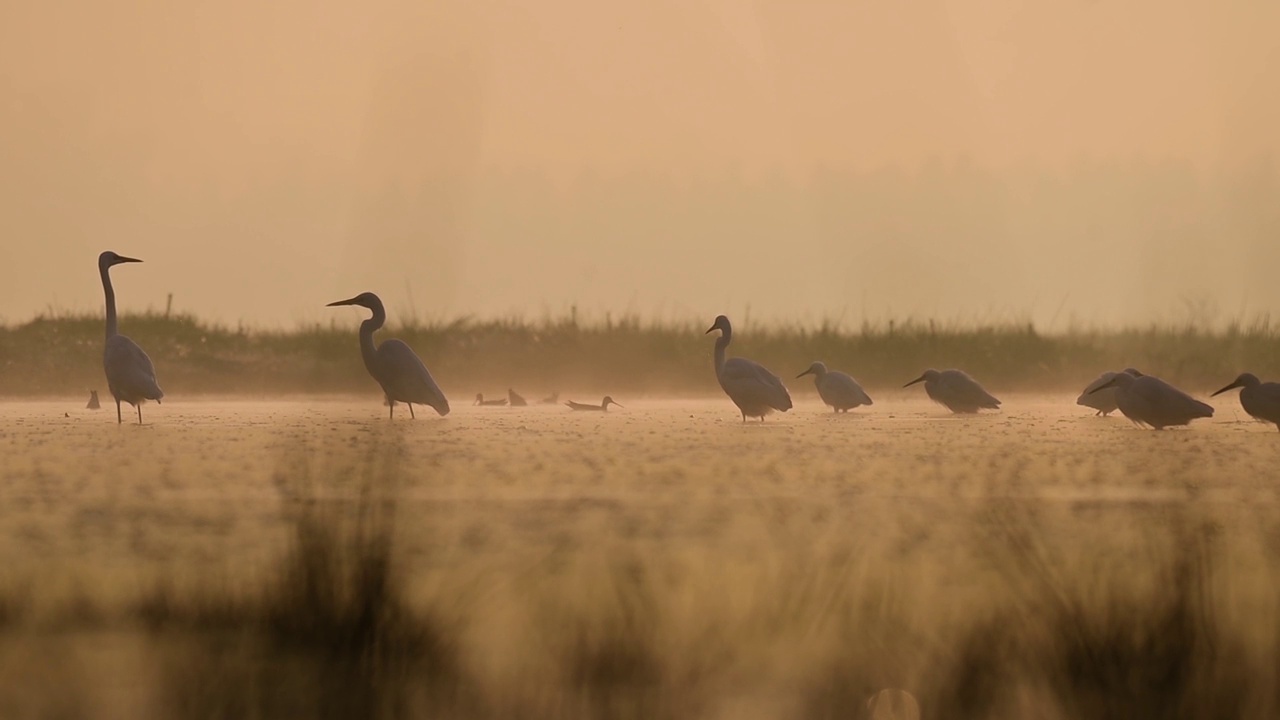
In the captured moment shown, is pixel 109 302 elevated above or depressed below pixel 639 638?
above

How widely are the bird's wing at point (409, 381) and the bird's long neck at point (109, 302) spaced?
1723mm

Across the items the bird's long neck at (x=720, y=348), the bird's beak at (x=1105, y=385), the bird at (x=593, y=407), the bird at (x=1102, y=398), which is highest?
the bird's long neck at (x=720, y=348)

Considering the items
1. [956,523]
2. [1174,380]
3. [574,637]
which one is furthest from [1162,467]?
[1174,380]

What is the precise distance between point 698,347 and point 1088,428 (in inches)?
253

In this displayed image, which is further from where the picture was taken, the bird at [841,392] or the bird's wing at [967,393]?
the bird at [841,392]

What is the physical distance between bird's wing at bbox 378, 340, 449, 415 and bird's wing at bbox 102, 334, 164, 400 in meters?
1.44

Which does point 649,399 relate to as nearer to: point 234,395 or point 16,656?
point 234,395

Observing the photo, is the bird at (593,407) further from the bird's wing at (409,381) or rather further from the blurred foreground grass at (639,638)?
the blurred foreground grass at (639,638)

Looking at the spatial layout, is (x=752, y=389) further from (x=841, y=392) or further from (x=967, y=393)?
(x=967, y=393)

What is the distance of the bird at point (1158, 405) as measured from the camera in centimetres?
941

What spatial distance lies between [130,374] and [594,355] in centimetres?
595

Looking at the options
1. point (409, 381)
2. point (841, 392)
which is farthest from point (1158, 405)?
point (409, 381)

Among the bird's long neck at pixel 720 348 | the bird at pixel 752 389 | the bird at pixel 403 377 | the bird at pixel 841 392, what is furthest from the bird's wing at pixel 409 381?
the bird at pixel 841 392

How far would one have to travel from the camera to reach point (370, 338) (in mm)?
11992
